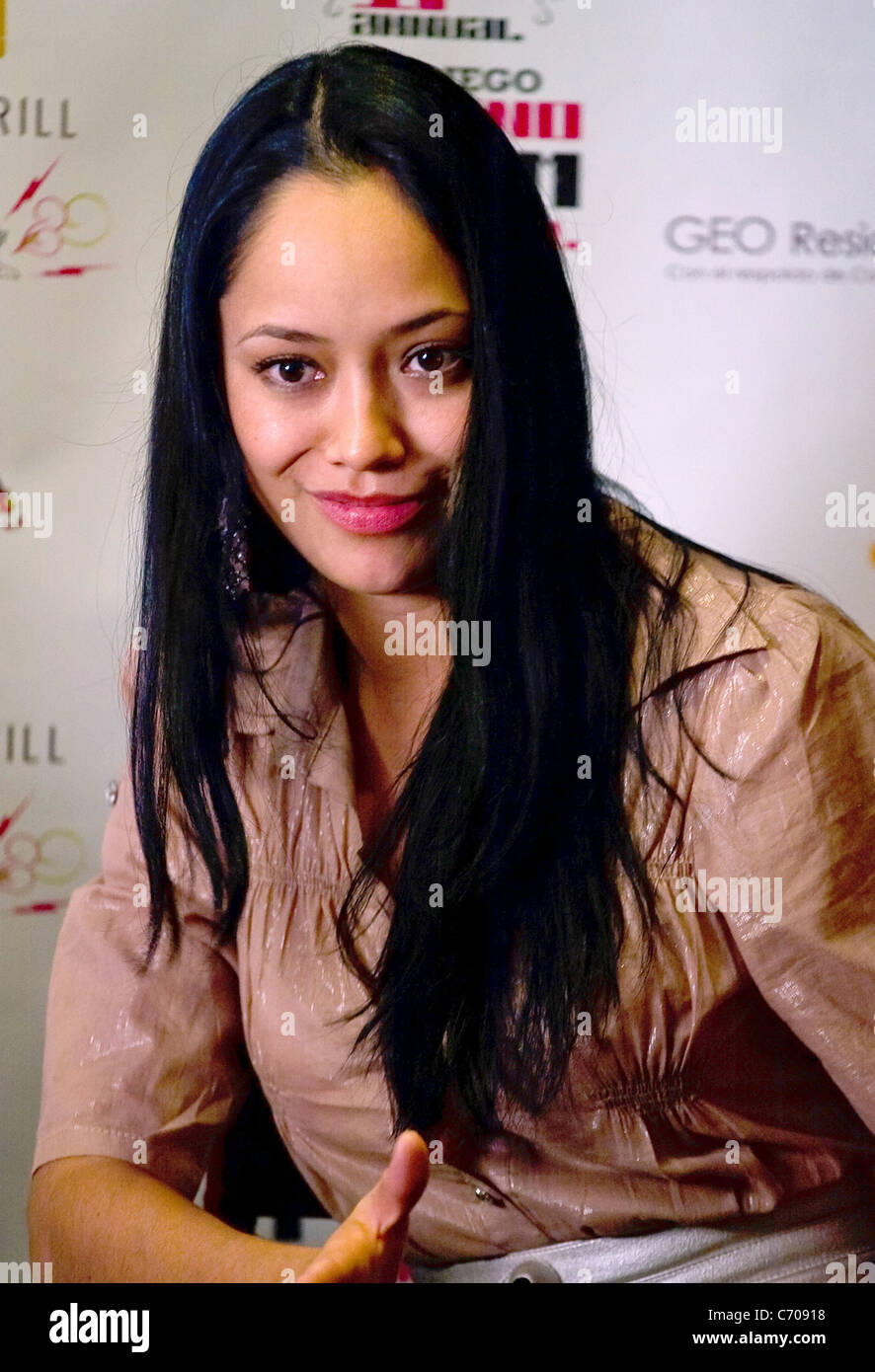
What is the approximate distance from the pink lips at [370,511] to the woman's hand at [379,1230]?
1.39 feet

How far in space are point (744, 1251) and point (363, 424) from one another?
26.9 inches

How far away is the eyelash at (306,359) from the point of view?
0.89m

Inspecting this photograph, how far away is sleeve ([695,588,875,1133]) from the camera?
34.8 inches

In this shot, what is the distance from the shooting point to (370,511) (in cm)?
93

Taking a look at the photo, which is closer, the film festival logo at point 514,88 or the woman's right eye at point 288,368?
the woman's right eye at point 288,368

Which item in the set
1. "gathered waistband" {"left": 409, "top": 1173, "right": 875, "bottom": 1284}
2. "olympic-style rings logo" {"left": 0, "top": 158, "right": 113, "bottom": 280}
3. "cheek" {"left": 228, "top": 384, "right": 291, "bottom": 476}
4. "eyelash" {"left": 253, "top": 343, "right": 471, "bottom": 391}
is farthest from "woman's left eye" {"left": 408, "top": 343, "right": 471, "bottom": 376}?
"gathered waistband" {"left": 409, "top": 1173, "right": 875, "bottom": 1284}

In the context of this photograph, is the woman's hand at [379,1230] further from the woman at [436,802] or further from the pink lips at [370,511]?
→ the pink lips at [370,511]

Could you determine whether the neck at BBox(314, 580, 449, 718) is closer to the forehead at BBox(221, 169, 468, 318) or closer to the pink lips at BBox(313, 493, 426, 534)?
the pink lips at BBox(313, 493, 426, 534)

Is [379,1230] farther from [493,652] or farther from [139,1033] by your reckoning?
[493,652]

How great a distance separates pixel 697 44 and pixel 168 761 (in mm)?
724

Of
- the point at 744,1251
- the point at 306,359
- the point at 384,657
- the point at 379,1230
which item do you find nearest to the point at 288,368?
the point at 306,359

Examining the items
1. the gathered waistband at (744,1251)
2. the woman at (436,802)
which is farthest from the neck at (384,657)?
the gathered waistband at (744,1251)

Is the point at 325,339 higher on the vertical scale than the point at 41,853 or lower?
higher

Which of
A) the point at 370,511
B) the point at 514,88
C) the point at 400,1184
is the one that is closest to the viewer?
the point at 400,1184
